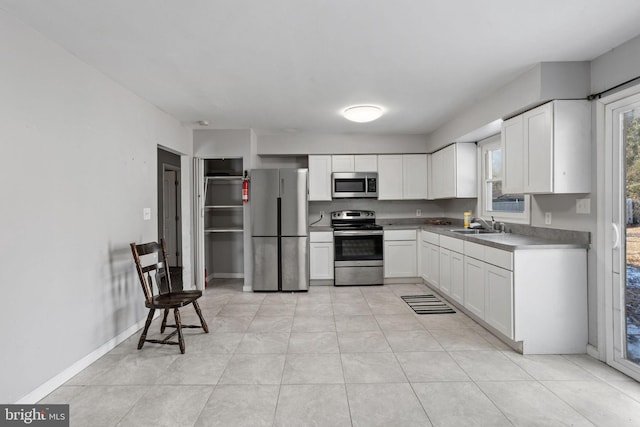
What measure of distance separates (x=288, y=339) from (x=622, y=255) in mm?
2698

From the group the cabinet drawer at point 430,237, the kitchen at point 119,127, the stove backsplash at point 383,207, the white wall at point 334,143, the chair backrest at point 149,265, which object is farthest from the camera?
the stove backsplash at point 383,207

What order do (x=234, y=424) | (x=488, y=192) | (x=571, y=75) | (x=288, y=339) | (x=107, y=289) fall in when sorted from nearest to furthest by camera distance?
(x=234, y=424) < (x=571, y=75) < (x=107, y=289) < (x=288, y=339) < (x=488, y=192)

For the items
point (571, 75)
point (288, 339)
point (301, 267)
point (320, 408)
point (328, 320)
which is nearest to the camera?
point (320, 408)

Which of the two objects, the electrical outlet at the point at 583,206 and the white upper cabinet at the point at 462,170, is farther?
the white upper cabinet at the point at 462,170

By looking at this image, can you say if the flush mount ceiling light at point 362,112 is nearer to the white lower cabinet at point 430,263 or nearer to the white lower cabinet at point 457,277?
the white lower cabinet at point 457,277

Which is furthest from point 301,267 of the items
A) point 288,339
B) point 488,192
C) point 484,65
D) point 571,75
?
point 571,75

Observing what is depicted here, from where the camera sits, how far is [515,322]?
257cm

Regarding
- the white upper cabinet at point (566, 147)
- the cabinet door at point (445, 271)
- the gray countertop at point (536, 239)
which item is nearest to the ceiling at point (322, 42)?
the white upper cabinet at point (566, 147)

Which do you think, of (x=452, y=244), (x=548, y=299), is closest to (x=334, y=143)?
(x=452, y=244)

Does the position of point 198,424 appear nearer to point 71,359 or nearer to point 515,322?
point 71,359

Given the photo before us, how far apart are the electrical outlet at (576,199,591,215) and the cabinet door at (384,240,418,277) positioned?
242cm

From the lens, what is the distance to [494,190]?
13.4ft

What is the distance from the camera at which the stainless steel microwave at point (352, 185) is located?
501cm

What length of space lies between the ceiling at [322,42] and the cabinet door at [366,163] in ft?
5.68
